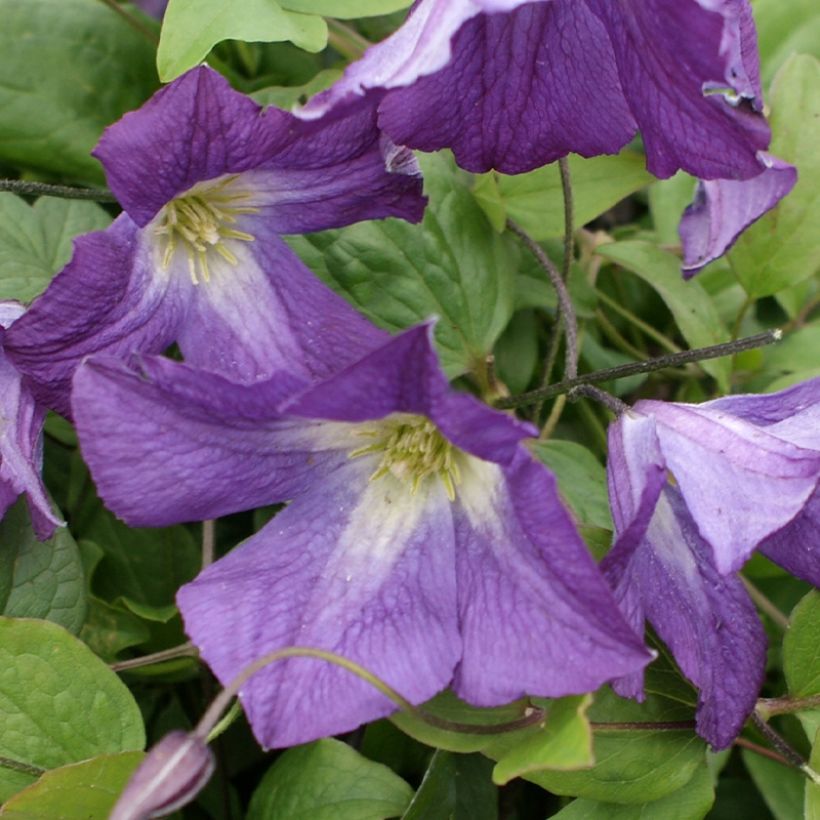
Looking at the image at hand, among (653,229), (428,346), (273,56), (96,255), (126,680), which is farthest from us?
(653,229)

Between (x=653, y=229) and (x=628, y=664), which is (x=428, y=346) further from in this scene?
(x=653, y=229)

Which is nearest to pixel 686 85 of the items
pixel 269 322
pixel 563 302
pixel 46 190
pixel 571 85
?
pixel 571 85

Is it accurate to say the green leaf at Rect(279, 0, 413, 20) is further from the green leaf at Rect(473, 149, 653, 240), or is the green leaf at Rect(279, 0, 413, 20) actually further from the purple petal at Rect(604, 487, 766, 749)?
the purple petal at Rect(604, 487, 766, 749)

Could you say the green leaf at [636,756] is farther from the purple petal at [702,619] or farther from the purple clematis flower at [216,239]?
the purple clematis flower at [216,239]

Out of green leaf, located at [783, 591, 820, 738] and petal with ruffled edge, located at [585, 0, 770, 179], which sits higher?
petal with ruffled edge, located at [585, 0, 770, 179]

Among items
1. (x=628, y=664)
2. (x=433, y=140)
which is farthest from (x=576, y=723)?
(x=433, y=140)

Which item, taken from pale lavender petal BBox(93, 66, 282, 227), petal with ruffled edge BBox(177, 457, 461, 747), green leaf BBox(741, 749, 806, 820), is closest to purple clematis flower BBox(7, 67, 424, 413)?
pale lavender petal BBox(93, 66, 282, 227)
